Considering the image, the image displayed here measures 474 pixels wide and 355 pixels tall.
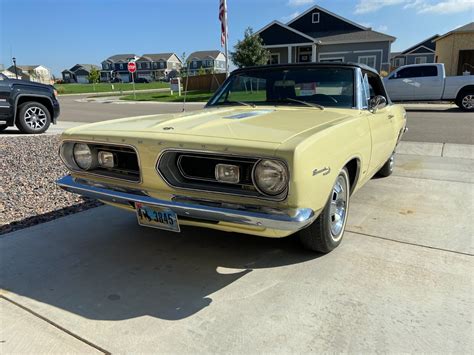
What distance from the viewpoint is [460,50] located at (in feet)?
78.4

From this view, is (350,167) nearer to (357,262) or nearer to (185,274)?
(357,262)

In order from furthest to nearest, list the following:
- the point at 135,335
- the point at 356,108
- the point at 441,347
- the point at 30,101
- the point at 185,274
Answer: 1. the point at 30,101
2. the point at 356,108
3. the point at 185,274
4. the point at 135,335
5. the point at 441,347

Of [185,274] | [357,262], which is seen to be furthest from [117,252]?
[357,262]

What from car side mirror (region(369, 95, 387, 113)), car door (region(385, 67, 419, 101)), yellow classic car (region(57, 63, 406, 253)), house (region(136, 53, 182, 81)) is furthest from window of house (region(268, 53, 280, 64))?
house (region(136, 53, 182, 81))

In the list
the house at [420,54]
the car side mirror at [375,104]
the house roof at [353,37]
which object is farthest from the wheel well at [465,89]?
the house at [420,54]

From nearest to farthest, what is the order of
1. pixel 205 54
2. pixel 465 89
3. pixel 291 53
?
pixel 465 89, pixel 291 53, pixel 205 54

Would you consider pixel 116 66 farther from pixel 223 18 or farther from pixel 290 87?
pixel 290 87

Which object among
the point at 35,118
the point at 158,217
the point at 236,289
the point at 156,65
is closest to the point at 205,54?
the point at 156,65

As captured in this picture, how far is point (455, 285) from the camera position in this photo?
2.61 metres

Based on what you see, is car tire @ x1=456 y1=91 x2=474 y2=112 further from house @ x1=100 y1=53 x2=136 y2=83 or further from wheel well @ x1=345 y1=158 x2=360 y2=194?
house @ x1=100 y1=53 x2=136 y2=83

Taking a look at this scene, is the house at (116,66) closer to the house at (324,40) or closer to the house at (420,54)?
the house at (420,54)

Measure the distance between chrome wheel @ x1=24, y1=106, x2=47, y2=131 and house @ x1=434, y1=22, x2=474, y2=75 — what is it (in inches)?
927

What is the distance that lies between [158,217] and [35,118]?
816 centimetres

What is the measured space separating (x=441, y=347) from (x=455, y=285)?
2.33ft
